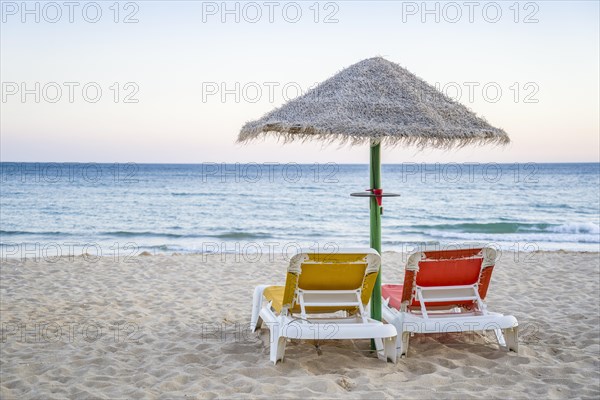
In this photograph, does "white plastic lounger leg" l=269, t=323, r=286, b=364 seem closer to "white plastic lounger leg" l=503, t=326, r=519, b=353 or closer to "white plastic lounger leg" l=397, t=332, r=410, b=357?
"white plastic lounger leg" l=397, t=332, r=410, b=357

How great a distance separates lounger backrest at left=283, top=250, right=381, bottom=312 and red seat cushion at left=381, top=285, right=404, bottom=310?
27cm

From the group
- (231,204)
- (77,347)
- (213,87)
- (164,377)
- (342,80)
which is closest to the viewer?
(164,377)

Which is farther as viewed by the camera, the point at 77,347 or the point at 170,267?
the point at 170,267

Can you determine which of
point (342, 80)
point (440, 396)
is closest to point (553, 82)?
point (342, 80)

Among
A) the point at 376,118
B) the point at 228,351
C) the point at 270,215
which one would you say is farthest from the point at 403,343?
the point at 270,215

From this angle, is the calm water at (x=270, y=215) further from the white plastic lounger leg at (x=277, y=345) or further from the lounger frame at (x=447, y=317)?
the lounger frame at (x=447, y=317)

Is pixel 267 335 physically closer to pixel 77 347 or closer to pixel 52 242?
pixel 77 347

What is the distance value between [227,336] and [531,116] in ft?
61.1

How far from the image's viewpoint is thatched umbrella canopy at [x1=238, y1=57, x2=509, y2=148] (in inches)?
159

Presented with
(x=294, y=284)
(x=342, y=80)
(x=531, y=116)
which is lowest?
(x=294, y=284)

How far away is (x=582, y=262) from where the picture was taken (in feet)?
30.9

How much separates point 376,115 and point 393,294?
1579mm

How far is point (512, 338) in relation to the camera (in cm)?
447

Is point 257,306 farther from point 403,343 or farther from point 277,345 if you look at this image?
point 403,343
